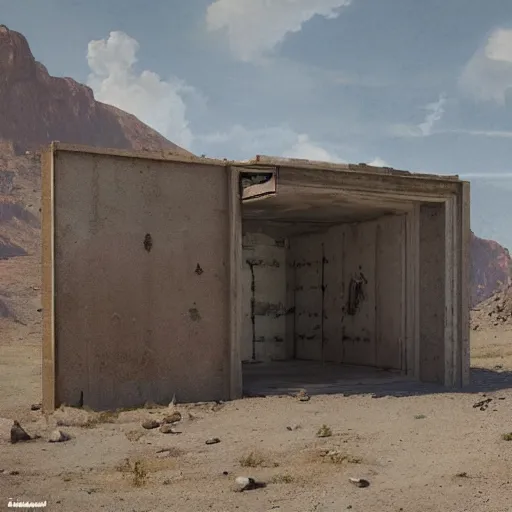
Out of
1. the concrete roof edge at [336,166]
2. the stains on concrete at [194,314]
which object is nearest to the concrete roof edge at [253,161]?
the concrete roof edge at [336,166]

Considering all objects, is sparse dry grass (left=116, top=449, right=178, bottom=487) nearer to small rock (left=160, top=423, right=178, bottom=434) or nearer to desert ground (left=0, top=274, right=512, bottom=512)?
desert ground (left=0, top=274, right=512, bottom=512)

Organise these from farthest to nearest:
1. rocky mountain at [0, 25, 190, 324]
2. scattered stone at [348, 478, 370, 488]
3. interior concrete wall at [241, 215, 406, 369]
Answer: rocky mountain at [0, 25, 190, 324] < interior concrete wall at [241, 215, 406, 369] < scattered stone at [348, 478, 370, 488]

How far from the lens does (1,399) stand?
10.2 metres

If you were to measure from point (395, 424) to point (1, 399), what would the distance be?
5.75 m

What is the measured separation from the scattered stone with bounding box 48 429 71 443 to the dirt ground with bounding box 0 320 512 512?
99mm

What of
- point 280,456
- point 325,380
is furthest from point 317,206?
point 280,456

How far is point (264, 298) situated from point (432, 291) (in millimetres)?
4768

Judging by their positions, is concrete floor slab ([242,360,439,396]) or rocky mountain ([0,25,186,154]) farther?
rocky mountain ([0,25,186,154])

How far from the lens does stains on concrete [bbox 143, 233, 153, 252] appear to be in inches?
356

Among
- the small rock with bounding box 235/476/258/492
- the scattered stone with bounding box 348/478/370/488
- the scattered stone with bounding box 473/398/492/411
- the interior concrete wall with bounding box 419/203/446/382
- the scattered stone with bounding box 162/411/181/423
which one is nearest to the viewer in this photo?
the small rock with bounding box 235/476/258/492

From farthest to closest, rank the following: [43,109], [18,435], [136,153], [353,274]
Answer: [43,109] < [353,274] < [136,153] < [18,435]

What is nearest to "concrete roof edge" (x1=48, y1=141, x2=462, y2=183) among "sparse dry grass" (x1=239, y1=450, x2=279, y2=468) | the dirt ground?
the dirt ground

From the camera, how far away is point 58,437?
7.04 meters

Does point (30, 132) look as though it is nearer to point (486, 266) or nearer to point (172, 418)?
point (486, 266)
